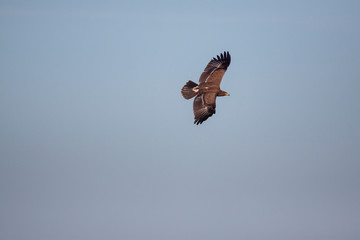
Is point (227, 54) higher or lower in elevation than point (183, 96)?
higher

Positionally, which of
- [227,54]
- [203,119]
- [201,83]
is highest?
[227,54]

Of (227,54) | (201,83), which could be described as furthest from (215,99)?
(227,54)

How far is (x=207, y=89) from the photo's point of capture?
71.1 feet

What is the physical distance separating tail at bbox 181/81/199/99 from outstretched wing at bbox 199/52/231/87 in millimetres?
489

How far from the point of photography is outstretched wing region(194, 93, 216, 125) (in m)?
21.2

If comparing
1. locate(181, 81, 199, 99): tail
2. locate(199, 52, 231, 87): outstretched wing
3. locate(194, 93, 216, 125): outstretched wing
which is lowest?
locate(194, 93, 216, 125): outstretched wing

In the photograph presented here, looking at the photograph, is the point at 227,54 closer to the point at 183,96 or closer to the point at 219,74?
the point at 219,74

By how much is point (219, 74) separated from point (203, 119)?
7.53 ft

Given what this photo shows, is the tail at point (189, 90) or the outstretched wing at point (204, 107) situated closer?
the outstretched wing at point (204, 107)

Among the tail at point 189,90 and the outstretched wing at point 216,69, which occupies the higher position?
the outstretched wing at point 216,69

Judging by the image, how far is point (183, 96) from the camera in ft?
70.5

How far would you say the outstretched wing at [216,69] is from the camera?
21.9 metres

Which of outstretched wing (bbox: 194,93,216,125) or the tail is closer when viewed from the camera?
outstretched wing (bbox: 194,93,216,125)

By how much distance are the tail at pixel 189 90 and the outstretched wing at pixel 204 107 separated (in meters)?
0.26
